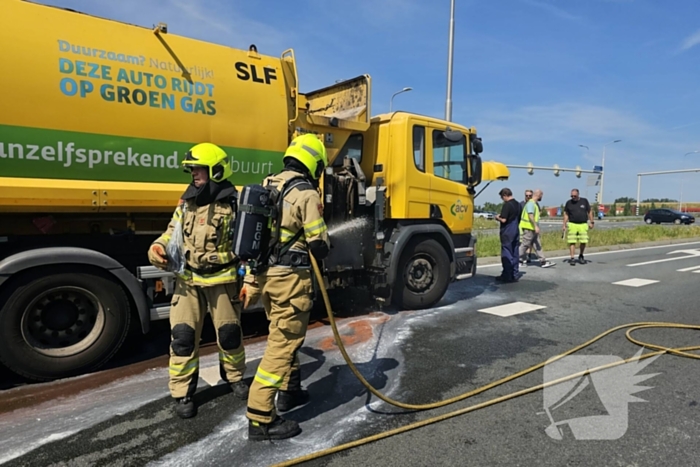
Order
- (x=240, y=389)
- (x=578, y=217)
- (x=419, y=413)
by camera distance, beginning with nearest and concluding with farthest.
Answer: (x=419, y=413) < (x=240, y=389) < (x=578, y=217)

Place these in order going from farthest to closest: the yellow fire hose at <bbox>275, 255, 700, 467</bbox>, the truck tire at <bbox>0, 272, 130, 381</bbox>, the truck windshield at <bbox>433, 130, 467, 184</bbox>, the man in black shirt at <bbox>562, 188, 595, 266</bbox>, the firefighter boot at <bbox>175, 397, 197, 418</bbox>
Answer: the man in black shirt at <bbox>562, 188, 595, 266</bbox> → the truck windshield at <bbox>433, 130, 467, 184</bbox> → the truck tire at <bbox>0, 272, 130, 381</bbox> → the firefighter boot at <bbox>175, 397, 197, 418</bbox> → the yellow fire hose at <bbox>275, 255, 700, 467</bbox>

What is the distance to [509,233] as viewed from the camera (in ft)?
29.7

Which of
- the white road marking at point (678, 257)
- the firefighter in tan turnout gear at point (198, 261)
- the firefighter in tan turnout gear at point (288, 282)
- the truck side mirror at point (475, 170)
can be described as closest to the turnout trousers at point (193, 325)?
the firefighter in tan turnout gear at point (198, 261)

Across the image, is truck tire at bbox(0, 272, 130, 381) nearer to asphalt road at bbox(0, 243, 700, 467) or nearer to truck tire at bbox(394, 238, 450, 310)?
asphalt road at bbox(0, 243, 700, 467)

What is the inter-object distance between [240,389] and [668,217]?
45.5 meters

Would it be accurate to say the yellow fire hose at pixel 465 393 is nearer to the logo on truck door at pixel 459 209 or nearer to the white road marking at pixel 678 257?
the logo on truck door at pixel 459 209

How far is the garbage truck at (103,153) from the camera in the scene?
380 centimetres

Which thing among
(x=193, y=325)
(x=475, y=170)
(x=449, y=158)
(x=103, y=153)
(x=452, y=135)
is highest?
(x=452, y=135)

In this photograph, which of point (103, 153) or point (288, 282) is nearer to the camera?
point (288, 282)

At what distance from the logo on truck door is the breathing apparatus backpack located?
13.6 ft

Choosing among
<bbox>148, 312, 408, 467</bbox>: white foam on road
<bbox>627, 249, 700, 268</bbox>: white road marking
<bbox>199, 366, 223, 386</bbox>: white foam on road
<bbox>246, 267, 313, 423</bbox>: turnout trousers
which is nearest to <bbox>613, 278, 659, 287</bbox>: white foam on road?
<bbox>627, 249, 700, 268</bbox>: white road marking

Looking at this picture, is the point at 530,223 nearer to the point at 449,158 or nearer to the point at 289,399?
the point at 449,158

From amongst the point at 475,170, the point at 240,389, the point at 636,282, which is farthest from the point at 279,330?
the point at 636,282

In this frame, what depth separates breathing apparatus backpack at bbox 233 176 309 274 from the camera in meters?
3.14
